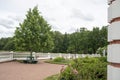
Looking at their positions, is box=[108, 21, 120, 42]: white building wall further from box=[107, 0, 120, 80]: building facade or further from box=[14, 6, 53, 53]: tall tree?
box=[14, 6, 53, 53]: tall tree

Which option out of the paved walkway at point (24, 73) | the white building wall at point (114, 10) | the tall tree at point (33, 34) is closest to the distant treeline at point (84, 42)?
the tall tree at point (33, 34)

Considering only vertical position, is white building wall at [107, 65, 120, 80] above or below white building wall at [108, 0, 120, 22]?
below

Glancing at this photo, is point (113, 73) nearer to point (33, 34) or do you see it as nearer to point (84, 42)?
point (33, 34)

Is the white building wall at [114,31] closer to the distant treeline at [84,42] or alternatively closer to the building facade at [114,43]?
the building facade at [114,43]

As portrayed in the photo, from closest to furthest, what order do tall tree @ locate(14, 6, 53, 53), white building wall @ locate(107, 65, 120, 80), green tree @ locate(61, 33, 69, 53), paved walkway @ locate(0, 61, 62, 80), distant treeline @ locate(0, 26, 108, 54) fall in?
white building wall @ locate(107, 65, 120, 80), paved walkway @ locate(0, 61, 62, 80), tall tree @ locate(14, 6, 53, 53), distant treeline @ locate(0, 26, 108, 54), green tree @ locate(61, 33, 69, 53)

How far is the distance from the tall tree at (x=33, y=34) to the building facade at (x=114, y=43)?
1167 inches

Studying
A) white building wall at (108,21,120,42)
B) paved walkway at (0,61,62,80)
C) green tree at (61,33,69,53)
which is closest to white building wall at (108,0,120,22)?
white building wall at (108,21,120,42)

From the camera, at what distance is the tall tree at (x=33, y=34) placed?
109 feet

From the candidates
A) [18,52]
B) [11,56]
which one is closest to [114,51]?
[11,56]

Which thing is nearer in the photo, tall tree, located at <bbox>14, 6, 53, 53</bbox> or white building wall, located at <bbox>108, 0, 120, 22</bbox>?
white building wall, located at <bbox>108, 0, 120, 22</bbox>

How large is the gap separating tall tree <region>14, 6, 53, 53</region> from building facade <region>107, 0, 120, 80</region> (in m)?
29.6

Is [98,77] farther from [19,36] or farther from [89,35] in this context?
[89,35]

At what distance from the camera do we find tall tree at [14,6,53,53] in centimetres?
3328

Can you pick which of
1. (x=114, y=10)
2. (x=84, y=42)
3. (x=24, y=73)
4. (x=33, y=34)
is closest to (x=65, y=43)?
(x=84, y=42)
